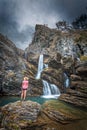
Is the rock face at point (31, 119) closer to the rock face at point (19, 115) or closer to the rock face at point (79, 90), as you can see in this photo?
the rock face at point (19, 115)

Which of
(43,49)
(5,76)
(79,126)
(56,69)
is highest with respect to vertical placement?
(43,49)

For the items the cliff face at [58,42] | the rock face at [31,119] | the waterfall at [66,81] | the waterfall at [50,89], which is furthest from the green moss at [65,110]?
the cliff face at [58,42]

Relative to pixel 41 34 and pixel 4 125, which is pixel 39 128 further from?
pixel 41 34

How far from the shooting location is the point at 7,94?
49.6 meters

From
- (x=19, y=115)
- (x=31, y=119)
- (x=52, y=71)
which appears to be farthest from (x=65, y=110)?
(x=52, y=71)

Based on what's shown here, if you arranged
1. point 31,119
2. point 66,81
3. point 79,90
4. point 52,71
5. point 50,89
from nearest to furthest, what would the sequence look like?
1. point 31,119
2. point 79,90
3. point 50,89
4. point 66,81
5. point 52,71

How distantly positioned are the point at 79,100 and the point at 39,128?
19106 millimetres

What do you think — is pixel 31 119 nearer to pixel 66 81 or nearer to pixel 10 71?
pixel 10 71

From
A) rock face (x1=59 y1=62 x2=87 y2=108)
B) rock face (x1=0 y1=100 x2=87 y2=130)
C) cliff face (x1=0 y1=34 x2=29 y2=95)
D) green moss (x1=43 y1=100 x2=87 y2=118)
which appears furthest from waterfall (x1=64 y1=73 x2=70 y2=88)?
rock face (x1=0 y1=100 x2=87 y2=130)

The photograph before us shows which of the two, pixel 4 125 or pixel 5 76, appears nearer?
pixel 4 125

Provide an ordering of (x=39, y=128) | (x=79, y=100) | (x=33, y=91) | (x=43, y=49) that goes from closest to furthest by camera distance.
Answer: (x=39, y=128)
(x=79, y=100)
(x=33, y=91)
(x=43, y=49)

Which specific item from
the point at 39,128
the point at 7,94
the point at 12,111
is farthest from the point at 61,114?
the point at 7,94

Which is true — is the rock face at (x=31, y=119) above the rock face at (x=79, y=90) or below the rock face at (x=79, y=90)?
below

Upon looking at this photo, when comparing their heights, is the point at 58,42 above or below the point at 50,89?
above
